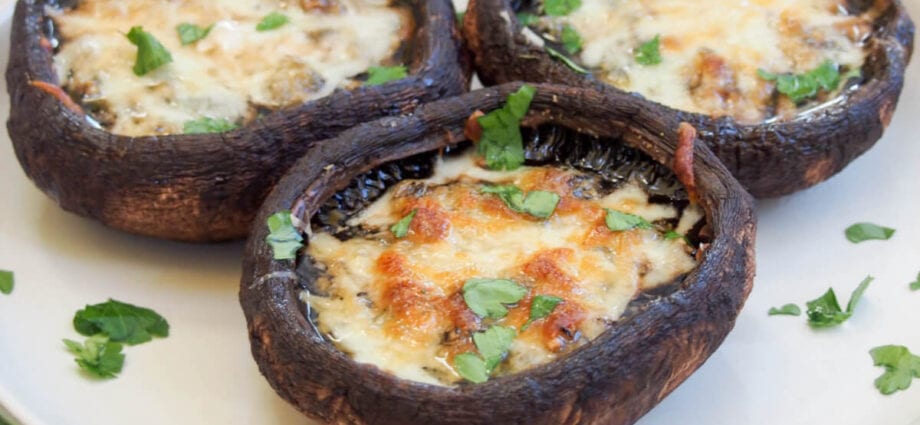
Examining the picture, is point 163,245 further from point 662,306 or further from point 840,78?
point 840,78

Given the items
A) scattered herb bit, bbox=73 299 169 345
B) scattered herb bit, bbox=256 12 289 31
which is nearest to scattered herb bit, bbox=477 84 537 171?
scattered herb bit, bbox=256 12 289 31

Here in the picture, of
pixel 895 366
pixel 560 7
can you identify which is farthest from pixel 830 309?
pixel 560 7

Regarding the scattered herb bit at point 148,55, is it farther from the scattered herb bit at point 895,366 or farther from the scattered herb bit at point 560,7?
the scattered herb bit at point 895,366

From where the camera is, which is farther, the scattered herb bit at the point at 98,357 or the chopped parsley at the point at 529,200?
the scattered herb bit at the point at 98,357

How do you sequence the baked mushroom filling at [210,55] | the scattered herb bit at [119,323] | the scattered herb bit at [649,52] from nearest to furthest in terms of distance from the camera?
the scattered herb bit at [119,323]
the baked mushroom filling at [210,55]
the scattered herb bit at [649,52]

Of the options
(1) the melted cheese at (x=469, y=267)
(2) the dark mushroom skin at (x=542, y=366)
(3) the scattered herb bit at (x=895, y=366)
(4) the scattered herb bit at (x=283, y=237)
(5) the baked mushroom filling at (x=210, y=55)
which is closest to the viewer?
(2) the dark mushroom skin at (x=542, y=366)

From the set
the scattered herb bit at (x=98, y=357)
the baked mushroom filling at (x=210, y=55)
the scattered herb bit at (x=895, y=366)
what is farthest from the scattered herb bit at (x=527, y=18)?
the scattered herb bit at (x=98, y=357)

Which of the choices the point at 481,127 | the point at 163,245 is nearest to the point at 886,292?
the point at 481,127
